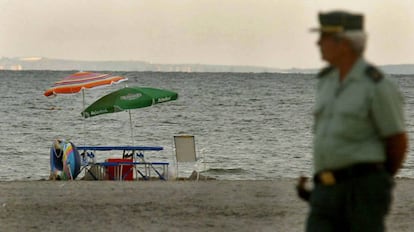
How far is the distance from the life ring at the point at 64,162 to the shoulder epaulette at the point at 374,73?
13.0 metres

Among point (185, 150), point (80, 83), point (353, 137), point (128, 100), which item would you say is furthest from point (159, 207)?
point (80, 83)

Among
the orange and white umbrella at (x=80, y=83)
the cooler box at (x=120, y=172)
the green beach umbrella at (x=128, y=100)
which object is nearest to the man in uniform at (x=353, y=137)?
the cooler box at (x=120, y=172)

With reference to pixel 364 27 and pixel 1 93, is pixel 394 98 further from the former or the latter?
pixel 1 93

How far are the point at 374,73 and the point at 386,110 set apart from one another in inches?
7.2

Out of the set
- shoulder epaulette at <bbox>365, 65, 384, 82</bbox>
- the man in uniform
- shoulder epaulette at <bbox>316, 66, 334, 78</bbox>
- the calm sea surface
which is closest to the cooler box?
the calm sea surface

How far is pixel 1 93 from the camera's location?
9688 centimetres

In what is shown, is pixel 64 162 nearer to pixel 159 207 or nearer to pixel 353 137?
pixel 159 207

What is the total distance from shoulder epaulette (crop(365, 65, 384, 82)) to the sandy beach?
5.40 m

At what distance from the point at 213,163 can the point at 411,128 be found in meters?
23.3

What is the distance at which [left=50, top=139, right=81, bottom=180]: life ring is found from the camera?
17.8 m

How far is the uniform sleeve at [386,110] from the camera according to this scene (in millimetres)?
5016

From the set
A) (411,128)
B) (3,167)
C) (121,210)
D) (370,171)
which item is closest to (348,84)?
(370,171)

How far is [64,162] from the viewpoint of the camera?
1798 centimetres

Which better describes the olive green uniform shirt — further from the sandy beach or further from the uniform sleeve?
the sandy beach
